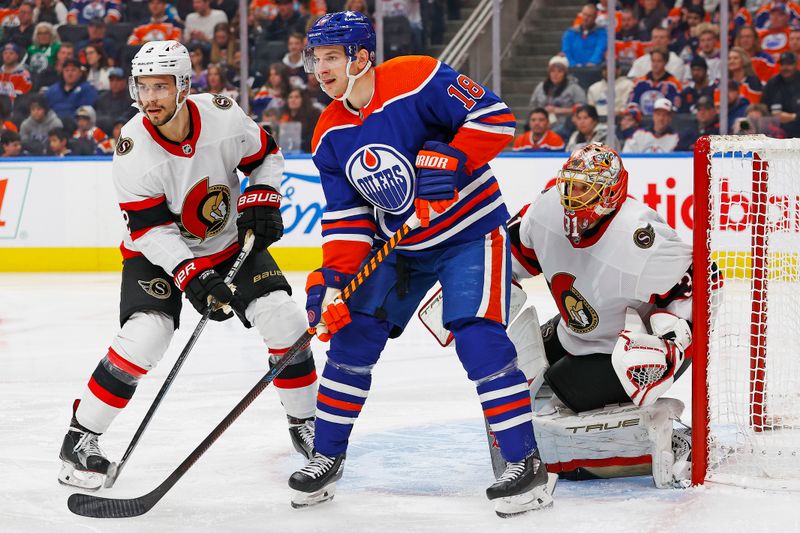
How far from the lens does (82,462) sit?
285cm

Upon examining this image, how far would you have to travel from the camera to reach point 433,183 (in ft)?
8.27

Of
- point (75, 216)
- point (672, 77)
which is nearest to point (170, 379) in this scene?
point (75, 216)

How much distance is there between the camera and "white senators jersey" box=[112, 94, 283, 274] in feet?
9.43

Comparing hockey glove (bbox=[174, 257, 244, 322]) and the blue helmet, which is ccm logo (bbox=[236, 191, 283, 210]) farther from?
the blue helmet

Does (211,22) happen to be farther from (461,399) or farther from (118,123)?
(461,399)

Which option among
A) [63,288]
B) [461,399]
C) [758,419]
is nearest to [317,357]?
[461,399]

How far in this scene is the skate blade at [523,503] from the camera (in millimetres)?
2496

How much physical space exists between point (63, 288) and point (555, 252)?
4.37 m

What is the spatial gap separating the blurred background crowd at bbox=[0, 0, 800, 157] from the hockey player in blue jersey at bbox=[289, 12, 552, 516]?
407cm

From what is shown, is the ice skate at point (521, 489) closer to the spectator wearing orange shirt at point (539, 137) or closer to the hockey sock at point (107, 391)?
the hockey sock at point (107, 391)

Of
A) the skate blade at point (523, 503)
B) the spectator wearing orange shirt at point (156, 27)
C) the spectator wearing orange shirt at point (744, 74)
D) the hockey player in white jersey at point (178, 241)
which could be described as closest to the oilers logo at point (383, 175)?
the hockey player in white jersey at point (178, 241)

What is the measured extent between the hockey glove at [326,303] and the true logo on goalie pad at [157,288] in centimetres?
42

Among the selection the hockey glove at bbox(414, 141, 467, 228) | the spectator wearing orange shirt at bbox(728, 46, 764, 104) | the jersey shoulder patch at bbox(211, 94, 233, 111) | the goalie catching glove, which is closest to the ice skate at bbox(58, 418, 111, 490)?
the jersey shoulder patch at bbox(211, 94, 233, 111)

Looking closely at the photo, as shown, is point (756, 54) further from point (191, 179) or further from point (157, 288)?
point (157, 288)
